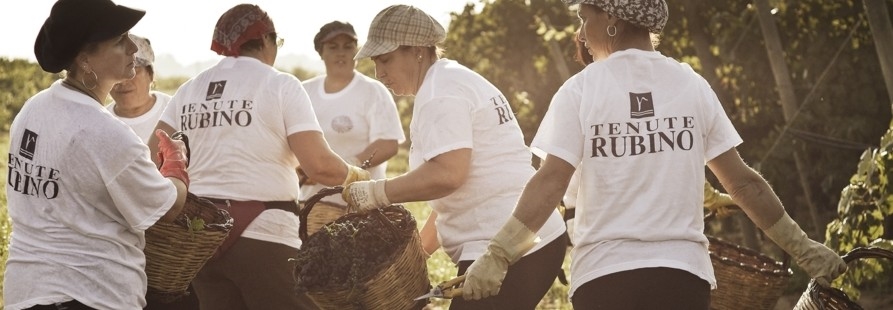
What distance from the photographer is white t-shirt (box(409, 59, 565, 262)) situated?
4.03m

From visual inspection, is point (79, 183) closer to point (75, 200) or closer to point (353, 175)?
point (75, 200)

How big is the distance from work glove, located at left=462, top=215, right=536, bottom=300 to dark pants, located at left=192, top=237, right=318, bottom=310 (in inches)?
47.1

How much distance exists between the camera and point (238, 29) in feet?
15.6

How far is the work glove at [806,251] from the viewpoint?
374 cm

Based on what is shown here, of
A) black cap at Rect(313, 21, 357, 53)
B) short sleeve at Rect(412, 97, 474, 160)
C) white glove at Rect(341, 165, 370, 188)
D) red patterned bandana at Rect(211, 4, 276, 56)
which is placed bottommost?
white glove at Rect(341, 165, 370, 188)

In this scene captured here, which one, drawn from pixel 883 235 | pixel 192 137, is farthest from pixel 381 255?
pixel 883 235

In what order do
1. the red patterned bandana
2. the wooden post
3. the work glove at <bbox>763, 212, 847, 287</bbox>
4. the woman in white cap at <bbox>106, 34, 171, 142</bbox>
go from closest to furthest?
1. the work glove at <bbox>763, 212, 847, 287</bbox>
2. the red patterned bandana
3. the woman in white cap at <bbox>106, 34, 171, 142</bbox>
4. the wooden post

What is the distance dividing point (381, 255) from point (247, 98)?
3.32 ft

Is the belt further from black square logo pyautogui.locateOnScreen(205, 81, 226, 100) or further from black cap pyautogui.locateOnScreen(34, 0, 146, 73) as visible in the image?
black cap pyautogui.locateOnScreen(34, 0, 146, 73)

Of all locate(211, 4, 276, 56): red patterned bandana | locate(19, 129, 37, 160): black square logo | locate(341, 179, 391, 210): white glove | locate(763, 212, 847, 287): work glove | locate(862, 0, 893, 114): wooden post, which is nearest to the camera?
locate(19, 129, 37, 160): black square logo

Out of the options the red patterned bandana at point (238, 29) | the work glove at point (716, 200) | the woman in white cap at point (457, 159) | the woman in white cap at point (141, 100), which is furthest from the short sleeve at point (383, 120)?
the woman in white cap at point (457, 159)

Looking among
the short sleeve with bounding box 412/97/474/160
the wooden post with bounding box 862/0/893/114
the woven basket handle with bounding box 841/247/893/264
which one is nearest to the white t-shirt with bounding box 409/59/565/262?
the short sleeve with bounding box 412/97/474/160

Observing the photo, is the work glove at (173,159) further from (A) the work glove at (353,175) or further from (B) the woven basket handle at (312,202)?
(A) the work glove at (353,175)

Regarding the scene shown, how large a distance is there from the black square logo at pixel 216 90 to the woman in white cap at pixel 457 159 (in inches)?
25.6
